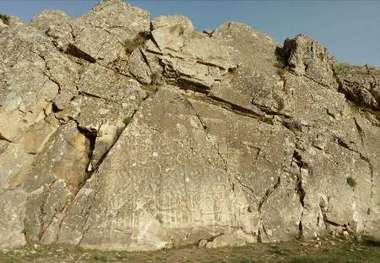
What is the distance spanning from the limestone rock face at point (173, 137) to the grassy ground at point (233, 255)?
0.62 meters

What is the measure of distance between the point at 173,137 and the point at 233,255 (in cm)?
520

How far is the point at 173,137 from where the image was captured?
58.6 feet

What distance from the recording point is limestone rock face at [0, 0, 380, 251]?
→ 1590cm

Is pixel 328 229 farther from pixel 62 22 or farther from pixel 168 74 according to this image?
pixel 62 22

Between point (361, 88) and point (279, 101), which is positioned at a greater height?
point (361, 88)

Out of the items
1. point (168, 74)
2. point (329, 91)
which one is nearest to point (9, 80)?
point (168, 74)

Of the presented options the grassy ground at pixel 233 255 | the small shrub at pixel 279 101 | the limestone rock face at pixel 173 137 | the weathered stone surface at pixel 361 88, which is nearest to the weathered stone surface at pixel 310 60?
the limestone rock face at pixel 173 137

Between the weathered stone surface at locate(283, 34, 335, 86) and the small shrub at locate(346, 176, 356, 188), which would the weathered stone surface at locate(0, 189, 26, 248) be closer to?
the small shrub at locate(346, 176, 356, 188)

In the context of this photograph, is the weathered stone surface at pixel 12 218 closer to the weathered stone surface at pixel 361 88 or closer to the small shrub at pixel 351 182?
the small shrub at pixel 351 182

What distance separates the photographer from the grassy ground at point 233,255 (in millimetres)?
13648

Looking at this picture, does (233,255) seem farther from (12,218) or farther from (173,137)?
(12,218)

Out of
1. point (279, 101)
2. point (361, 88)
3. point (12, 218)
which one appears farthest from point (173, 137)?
point (361, 88)

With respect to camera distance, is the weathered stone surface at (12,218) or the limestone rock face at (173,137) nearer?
the weathered stone surface at (12,218)

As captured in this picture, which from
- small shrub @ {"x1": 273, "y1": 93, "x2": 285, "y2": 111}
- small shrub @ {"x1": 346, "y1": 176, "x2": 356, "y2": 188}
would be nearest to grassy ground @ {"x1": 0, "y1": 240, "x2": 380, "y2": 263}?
small shrub @ {"x1": 346, "y1": 176, "x2": 356, "y2": 188}
